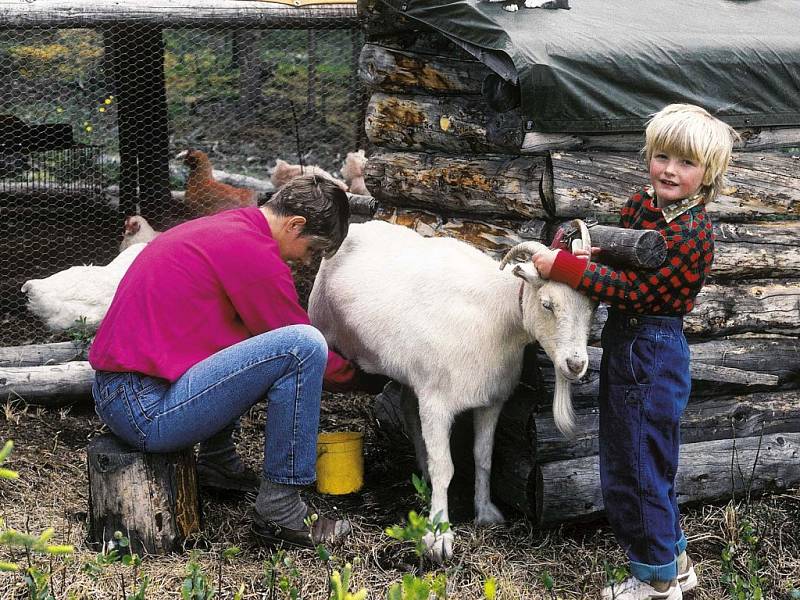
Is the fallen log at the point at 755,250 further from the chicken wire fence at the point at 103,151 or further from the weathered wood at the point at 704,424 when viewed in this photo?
the chicken wire fence at the point at 103,151

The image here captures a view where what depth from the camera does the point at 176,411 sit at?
3.75m

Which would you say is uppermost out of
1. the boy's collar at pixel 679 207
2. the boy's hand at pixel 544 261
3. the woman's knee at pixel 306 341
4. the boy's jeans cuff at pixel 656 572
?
the boy's collar at pixel 679 207

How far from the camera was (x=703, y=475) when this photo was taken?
14.8 feet

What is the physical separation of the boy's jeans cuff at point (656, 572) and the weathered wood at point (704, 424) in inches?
29.5

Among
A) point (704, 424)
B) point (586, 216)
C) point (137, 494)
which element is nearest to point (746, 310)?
point (704, 424)

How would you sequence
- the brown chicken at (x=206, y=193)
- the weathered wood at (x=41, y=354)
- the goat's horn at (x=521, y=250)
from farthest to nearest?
the brown chicken at (x=206, y=193) < the weathered wood at (x=41, y=354) < the goat's horn at (x=521, y=250)

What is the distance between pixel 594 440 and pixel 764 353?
1.03 metres

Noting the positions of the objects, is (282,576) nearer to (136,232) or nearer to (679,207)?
(679,207)

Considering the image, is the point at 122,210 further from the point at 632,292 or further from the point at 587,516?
the point at 632,292

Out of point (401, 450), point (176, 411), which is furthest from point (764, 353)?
point (176, 411)

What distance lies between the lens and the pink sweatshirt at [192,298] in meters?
3.72

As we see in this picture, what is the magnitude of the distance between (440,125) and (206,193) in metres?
4.33

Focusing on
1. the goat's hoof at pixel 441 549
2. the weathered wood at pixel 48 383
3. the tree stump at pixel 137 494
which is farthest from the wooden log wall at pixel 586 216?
the weathered wood at pixel 48 383

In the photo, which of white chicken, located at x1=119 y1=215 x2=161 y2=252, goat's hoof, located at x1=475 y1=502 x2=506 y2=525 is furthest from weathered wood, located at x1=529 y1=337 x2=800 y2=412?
white chicken, located at x1=119 y1=215 x2=161 y2=252
